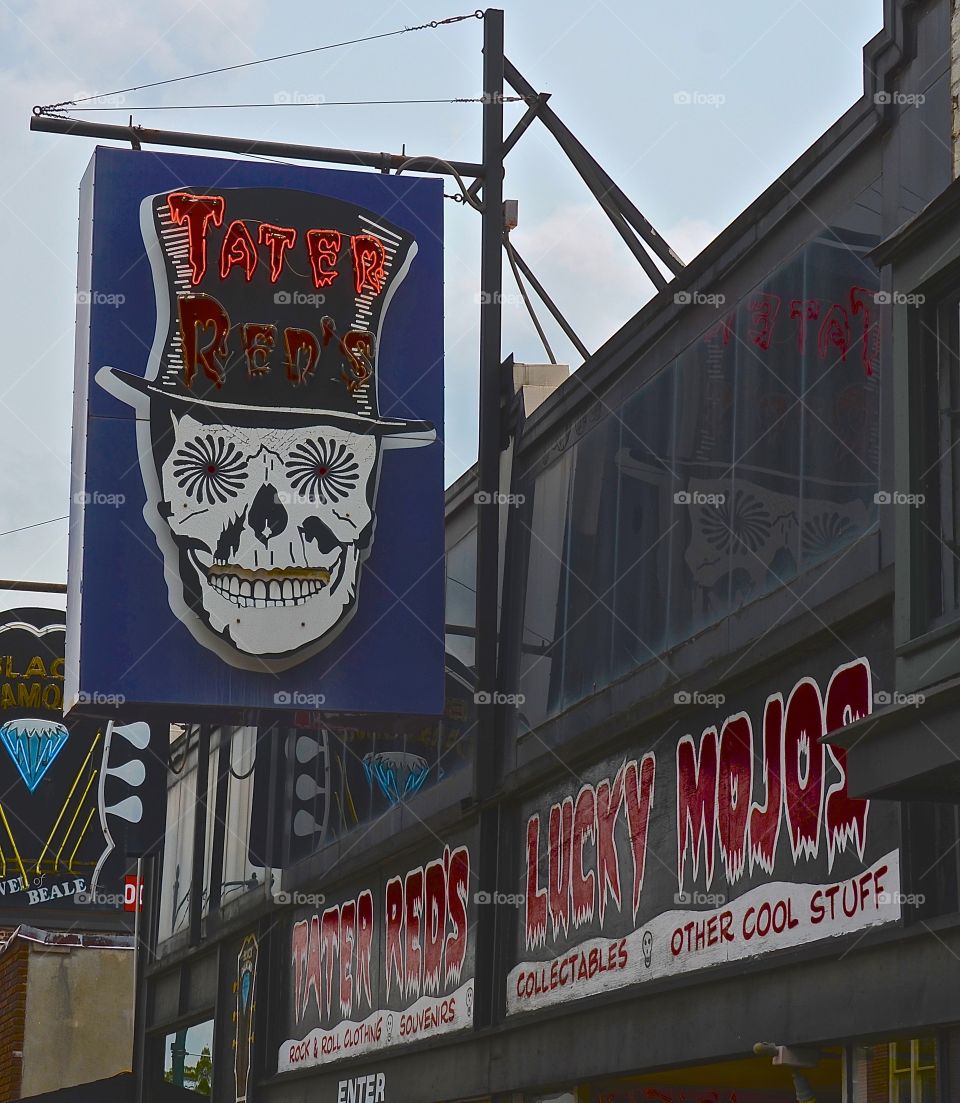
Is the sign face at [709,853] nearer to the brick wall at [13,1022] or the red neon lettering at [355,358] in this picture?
the red neon lettering at [355,358]

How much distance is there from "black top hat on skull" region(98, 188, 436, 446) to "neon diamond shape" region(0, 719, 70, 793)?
33.3 feet

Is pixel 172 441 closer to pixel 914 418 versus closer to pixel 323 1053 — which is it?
pixel 323 1053

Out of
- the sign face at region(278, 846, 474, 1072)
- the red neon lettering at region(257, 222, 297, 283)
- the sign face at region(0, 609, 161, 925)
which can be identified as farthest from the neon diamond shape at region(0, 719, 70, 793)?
the red neon lettering at region(257, 222, 297, 283)

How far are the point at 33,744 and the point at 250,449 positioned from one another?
10.4 m

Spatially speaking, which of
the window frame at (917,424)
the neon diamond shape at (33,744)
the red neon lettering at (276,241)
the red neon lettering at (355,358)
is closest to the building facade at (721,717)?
the window frame at (917,424)

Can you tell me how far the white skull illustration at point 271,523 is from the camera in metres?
13.8

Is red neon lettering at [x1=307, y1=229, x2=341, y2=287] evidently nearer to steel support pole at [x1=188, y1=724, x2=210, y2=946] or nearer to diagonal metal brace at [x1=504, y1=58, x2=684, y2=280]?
diagonal metal brace at [x1=504, y1=58, x2=684, y2=280]

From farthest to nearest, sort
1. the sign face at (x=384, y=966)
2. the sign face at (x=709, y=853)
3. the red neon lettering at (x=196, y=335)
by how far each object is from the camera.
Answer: the sign face at (x=384, y=966), the red neon lettering at (x=196, y=335), the sign face at (x=709, y=853)

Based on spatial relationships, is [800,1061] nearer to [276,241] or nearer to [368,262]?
[368,262]

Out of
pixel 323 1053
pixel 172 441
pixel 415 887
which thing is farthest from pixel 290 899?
pixel 172 441

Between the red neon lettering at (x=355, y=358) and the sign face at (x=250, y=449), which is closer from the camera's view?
A: the sign face at (x=250, y=449)

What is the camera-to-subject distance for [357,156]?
15.1m

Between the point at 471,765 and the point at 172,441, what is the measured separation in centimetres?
335

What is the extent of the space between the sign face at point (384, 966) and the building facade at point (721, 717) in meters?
0.05
